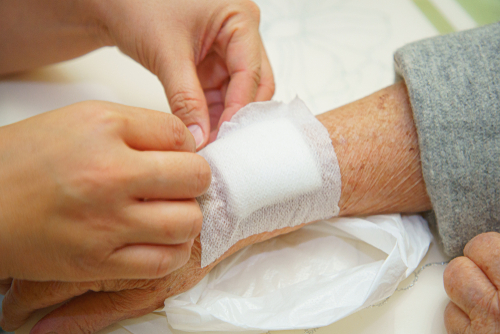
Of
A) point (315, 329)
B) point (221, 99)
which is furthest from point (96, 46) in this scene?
point (315, 329)

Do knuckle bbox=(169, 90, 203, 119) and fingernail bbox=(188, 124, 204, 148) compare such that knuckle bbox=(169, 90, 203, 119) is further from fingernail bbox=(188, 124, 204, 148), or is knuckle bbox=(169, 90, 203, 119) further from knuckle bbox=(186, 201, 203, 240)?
knuckle bbox=(186, 201, 203, 240)

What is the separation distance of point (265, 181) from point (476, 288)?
480mm

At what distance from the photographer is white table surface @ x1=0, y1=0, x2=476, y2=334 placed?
1238 millimetres

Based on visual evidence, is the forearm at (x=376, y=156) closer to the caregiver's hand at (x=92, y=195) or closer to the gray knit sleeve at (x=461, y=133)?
the gray knit sleeve at (x=461, y=133)

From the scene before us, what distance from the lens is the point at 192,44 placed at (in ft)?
3.24

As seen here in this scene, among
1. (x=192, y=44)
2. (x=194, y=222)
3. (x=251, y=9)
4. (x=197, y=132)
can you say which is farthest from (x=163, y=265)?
(x=251, y=9)

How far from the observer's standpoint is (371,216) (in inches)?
36.2

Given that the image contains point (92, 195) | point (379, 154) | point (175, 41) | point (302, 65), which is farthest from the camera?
point (302, 65)

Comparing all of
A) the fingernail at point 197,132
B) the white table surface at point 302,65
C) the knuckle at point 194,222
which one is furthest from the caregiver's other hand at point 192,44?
the knuckle at point 194,222

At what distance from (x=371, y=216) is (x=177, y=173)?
58cm

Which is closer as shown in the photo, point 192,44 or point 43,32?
point 192,44

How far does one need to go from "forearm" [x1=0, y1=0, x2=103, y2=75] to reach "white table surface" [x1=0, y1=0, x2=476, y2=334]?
9 centimetres

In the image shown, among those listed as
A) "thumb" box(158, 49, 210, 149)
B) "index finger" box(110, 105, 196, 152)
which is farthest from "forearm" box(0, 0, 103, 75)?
"index finger" box(110, 105, 196, 152)

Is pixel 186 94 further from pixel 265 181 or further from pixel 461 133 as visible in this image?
pixel 461 133
